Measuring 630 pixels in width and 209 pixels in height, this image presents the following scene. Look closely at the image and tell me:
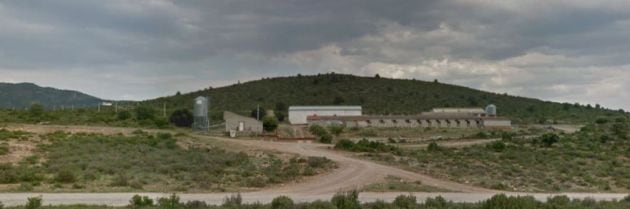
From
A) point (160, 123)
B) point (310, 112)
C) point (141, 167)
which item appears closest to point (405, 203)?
point (141, 167)

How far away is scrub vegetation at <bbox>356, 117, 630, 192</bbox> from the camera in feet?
105

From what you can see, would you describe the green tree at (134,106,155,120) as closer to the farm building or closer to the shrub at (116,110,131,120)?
the shrub at (116,110,131,120)

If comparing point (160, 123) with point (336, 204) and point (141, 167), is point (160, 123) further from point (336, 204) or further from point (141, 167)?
point (336, 204)

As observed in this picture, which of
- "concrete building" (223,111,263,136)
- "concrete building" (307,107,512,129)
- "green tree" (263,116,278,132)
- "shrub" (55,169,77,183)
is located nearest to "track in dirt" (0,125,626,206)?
"shrub" (55,169,77,183)

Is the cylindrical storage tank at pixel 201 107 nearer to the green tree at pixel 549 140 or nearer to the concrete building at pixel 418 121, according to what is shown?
the concrete building at pixel 418 121

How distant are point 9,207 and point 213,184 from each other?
437 inches

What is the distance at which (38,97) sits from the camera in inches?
7249

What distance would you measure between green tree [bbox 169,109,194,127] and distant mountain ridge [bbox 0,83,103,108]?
306 ft

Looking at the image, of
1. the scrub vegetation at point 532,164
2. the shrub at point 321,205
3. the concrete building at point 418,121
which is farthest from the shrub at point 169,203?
the concrete building at point 418,121

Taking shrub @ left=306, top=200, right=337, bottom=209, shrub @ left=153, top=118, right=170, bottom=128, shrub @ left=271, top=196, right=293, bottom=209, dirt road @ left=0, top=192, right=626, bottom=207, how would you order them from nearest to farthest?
shrub @ left=306, top=200, right=337, bottom=209 < shrub @ left=271, top=196, right=293, bottom=209 < dirt road @ left=0, top=192, right=626, bottom=207 < shrub @ left=153, top=118, right=170, bottom=128

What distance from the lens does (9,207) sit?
1770 centimetres

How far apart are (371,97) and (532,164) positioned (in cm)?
9312

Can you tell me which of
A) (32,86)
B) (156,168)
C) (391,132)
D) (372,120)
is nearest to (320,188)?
(156,168)

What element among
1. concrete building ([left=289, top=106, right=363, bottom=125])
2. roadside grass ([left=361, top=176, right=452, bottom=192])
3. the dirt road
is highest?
concrete building ([left=289, top=106, right=363, bottom=125])
